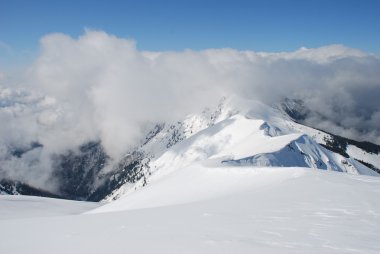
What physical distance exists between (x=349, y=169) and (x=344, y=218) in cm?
19035

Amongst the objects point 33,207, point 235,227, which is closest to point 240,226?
point 235,227

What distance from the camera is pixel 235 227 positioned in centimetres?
2011

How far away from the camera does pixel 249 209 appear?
26.0 meters

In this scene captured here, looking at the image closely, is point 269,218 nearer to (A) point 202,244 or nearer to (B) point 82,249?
(A) point 202,244

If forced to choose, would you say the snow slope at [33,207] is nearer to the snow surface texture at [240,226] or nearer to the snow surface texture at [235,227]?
the snow surface texture at [240,226]

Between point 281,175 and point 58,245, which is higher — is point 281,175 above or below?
above

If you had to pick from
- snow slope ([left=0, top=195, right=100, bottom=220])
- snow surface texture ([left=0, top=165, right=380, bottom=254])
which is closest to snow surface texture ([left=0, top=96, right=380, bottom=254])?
snow surface texture ([left=0, top=165, right=380, bottom=254])

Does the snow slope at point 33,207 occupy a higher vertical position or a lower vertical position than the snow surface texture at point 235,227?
higher

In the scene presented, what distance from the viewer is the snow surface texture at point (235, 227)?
1623 cm

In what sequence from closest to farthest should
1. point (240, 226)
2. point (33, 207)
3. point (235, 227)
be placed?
point (235, 227)
point (240, 226)
point (33, 207)

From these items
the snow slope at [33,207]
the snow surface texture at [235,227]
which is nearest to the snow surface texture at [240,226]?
the snow surface texture at [235,227]

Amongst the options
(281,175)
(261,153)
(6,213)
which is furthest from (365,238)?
(261,153)

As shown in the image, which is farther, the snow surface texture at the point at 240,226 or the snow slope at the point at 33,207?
the snow slope at the point at 33,207

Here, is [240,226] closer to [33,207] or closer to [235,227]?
[235,227]
